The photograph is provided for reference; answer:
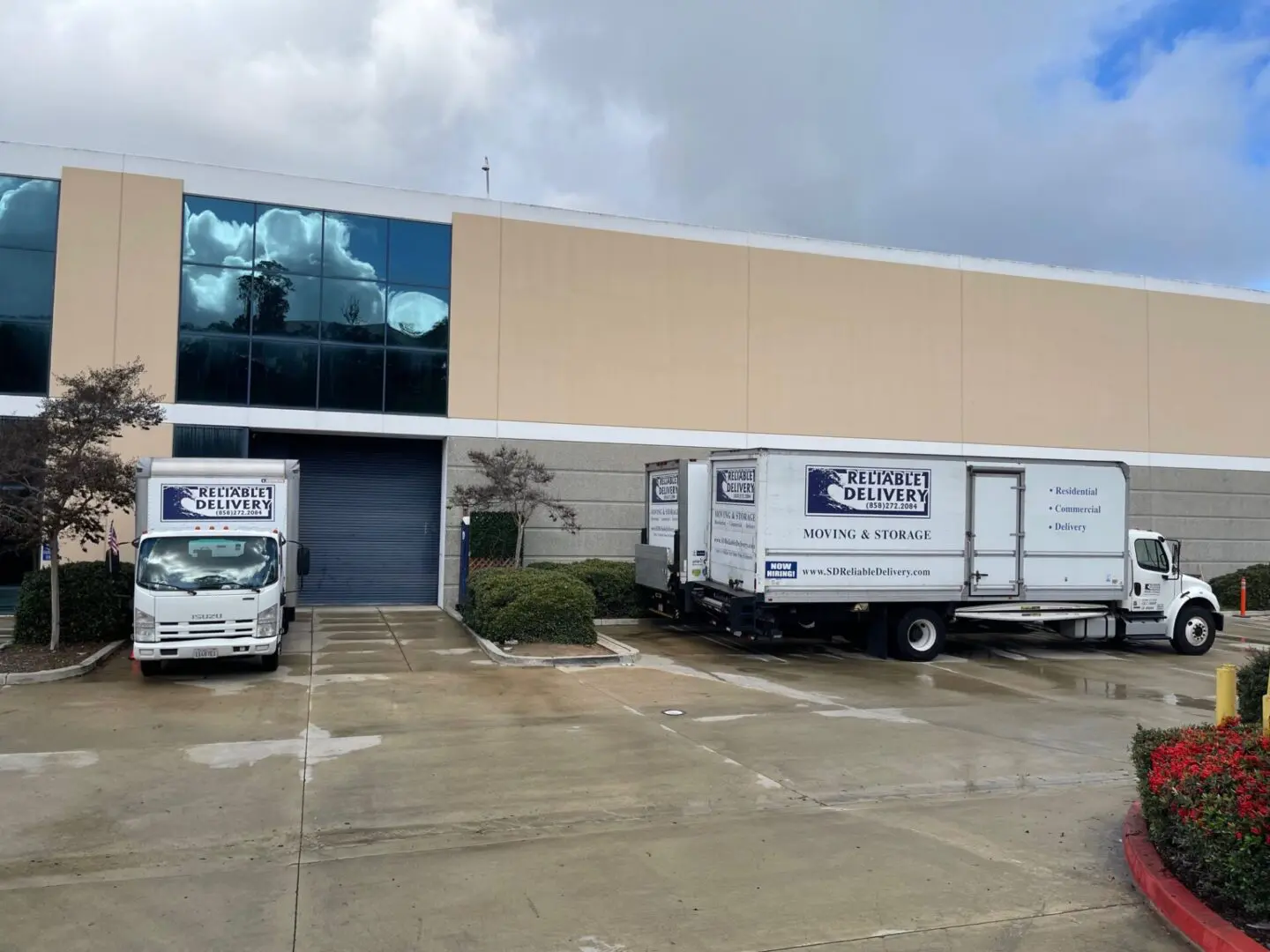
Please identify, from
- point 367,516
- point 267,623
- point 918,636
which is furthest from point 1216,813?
point 367,516

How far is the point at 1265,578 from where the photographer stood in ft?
87.6

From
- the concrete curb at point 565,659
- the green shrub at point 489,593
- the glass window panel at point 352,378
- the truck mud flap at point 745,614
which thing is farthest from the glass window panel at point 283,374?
the truck mud flap at point 745,614

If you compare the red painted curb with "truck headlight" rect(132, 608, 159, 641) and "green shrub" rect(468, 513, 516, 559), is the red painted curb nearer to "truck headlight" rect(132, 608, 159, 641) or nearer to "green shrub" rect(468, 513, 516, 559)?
"truck headlight" rect(132, 608, 159, 641)

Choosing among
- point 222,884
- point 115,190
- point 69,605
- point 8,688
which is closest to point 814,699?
Answer: point 222,884

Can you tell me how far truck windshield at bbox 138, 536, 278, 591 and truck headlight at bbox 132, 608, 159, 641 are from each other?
378mm

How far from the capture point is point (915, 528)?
51.5 ft

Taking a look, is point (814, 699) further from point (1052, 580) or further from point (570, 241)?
point (570, 241)

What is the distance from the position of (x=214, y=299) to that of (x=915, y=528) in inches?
613

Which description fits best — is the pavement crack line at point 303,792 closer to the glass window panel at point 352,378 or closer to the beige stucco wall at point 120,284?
the glass window panel at point 352,378

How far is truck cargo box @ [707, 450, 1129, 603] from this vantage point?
597 inches

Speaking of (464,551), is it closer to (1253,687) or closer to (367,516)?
(367,516)

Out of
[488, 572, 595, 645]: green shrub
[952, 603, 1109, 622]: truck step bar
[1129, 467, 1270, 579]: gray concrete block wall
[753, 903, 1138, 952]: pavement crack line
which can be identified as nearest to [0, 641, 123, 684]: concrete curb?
[488, 572, 595, 645]: green shrub

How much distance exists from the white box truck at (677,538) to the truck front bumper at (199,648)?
737 cm

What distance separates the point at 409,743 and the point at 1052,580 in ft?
38.9
